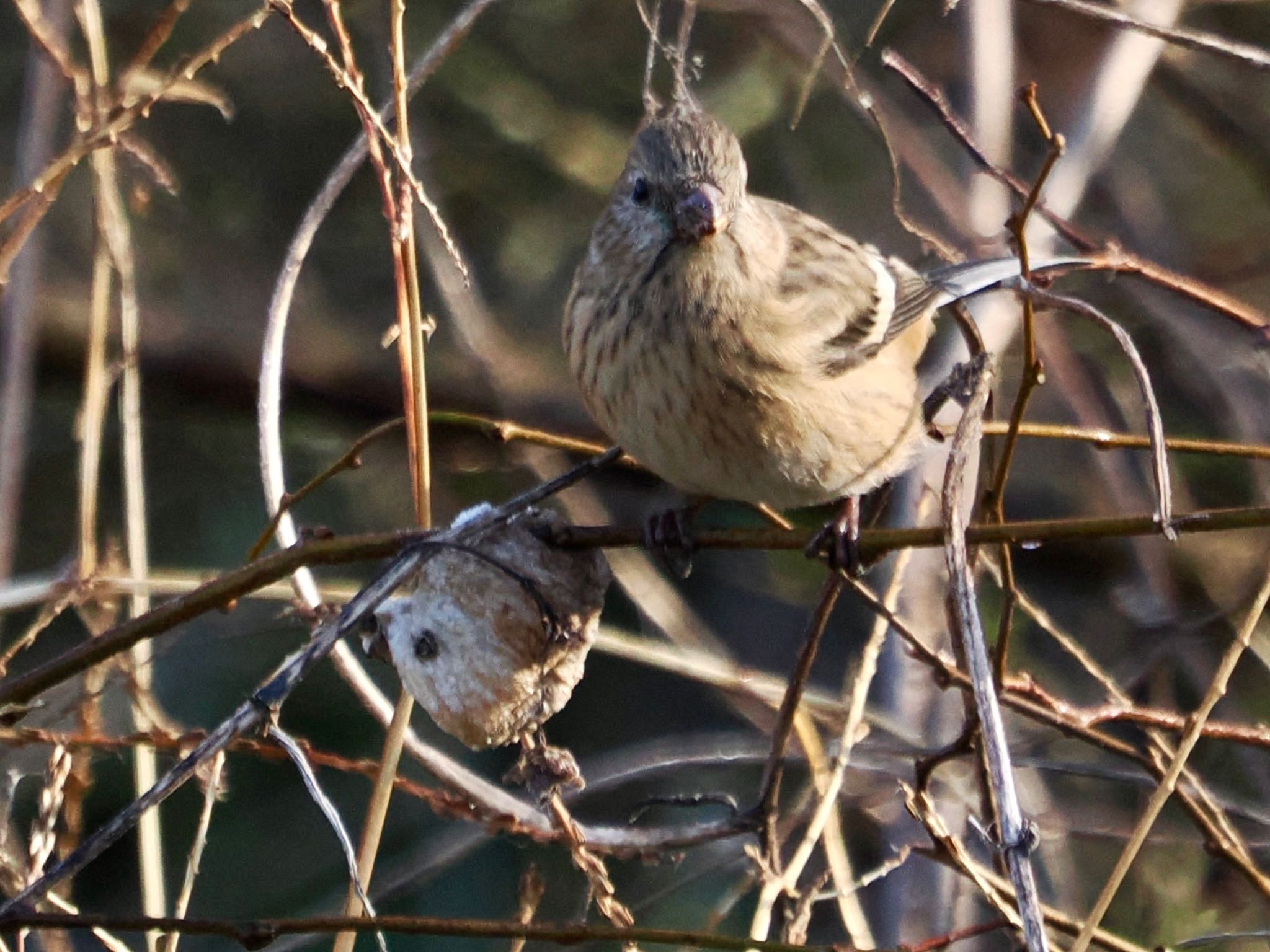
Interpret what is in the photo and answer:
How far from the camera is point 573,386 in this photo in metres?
4.20

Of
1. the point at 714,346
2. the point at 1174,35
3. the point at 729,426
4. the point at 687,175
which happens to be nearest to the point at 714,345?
the point at 714,346

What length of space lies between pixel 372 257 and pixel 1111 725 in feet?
9.68

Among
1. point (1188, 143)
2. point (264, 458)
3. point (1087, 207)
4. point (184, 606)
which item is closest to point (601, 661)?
point (1087, 207)

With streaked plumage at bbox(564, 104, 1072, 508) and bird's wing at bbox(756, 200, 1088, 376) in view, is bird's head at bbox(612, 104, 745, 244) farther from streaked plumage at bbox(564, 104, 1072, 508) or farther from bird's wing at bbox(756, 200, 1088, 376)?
bird's wing at bbox(756, 200, 1088, 376)

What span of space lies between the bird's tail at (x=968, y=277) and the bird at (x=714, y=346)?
1.01 ft

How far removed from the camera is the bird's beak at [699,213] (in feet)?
9.18

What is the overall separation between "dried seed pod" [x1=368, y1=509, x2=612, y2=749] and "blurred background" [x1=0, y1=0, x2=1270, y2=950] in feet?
4.93

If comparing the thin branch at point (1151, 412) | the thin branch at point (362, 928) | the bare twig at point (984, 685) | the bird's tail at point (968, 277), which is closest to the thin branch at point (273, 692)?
the thin branch at point (362, 928)

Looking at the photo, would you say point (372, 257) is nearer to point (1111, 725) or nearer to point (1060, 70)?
point (1060, 70)

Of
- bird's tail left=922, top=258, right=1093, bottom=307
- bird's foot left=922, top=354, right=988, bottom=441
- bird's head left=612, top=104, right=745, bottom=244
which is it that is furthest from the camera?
bird's tail left=922, top=258, right=1093, bottom=307

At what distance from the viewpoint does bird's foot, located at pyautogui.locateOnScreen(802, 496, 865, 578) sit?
7.31ft

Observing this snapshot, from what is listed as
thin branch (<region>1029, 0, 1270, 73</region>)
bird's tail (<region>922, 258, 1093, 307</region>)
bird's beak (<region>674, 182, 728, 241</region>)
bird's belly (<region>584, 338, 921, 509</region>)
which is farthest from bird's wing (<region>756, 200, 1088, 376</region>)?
thin branch (<region>1029, 0, 1270, 73</region>)

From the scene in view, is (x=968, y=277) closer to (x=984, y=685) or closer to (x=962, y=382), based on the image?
(x=962, y=382)

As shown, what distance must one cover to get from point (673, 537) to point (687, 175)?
62 cm
